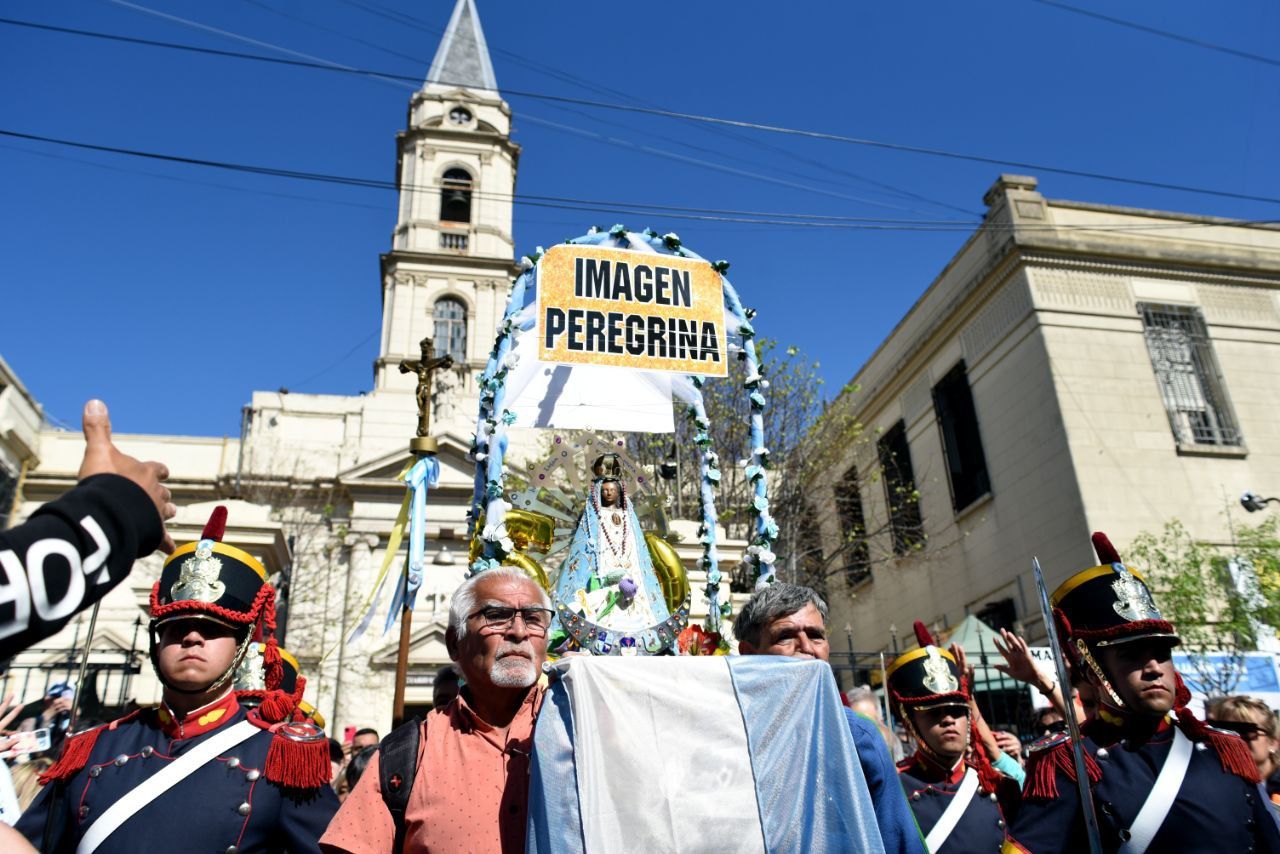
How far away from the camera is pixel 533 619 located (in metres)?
2.90

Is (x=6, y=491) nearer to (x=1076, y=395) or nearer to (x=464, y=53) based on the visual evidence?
(x=464, y=53)

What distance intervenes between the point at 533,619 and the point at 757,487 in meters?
4.30

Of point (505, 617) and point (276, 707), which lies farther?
point (276, 707)

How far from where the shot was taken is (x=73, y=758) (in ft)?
9.59

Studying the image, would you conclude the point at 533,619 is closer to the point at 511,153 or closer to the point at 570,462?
the point at 570,462

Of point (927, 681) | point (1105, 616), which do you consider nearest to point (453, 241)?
point (927, 681)

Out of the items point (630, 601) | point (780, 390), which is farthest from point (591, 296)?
point (780, 390)

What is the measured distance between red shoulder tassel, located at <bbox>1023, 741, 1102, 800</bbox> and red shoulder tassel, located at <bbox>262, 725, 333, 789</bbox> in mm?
2415

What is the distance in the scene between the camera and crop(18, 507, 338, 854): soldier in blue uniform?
2.75 m

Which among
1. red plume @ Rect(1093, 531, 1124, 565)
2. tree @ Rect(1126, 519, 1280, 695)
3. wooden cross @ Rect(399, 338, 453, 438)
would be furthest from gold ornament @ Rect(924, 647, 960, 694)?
tree @ Rect(1126, 519, 1280, 695)

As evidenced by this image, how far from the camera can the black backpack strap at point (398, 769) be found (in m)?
2.56

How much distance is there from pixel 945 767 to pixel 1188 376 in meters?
18.6

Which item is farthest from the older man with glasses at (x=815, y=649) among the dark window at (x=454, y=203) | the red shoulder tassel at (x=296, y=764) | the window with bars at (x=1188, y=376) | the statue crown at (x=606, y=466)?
the dark window at (x=454, y=203)

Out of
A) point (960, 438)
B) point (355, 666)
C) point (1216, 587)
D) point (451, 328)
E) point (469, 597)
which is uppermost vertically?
point (451, 328)
